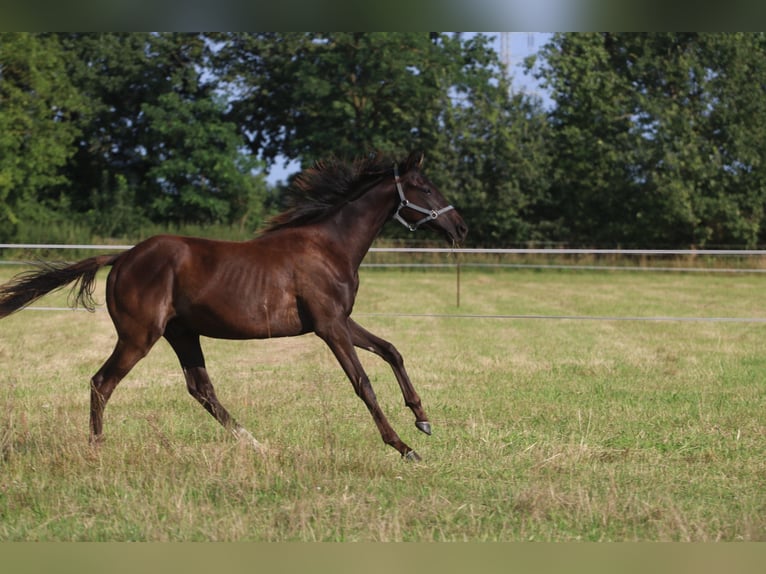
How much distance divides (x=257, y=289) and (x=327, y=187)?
0.98 metres

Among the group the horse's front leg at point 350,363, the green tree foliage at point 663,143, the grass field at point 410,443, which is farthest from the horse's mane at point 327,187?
the green tree foliage at point 663,143

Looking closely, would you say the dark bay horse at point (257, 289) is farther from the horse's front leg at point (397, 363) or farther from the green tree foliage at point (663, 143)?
the green tree foliage at point (663, 143)

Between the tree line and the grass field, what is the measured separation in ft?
79.6

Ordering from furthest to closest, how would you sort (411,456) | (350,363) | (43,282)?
1. (43,282)
2. (350,363)
3. (411,456)

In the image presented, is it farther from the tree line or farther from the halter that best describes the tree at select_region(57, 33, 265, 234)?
the halter

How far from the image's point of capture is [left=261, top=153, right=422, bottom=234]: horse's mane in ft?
20.5

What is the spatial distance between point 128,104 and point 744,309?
28882 millimetres

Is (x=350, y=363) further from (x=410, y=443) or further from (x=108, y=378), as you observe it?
(x=108, y=378)

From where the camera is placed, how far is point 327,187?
630cm

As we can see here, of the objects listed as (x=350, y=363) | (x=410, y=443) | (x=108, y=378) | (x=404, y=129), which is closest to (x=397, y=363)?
(x=350, y=363)

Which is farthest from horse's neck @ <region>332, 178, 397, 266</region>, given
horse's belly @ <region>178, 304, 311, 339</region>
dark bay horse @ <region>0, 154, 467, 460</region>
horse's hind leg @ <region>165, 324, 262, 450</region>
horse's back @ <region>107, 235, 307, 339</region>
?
horse's hind leg @ <region>165, 324, 262, 450</region>

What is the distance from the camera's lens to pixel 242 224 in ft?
118

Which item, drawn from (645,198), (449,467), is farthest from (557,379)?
(645,198)

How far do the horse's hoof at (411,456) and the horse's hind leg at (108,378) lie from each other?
1768mm
